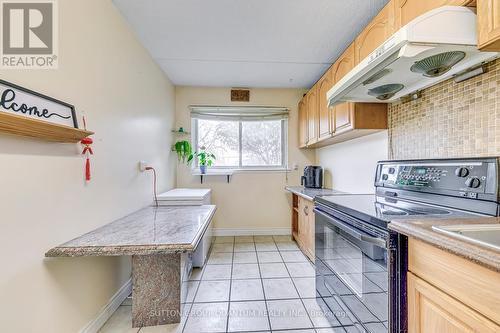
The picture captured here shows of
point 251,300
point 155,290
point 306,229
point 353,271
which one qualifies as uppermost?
point 353,271

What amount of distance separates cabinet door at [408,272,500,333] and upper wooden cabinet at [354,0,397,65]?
147cm

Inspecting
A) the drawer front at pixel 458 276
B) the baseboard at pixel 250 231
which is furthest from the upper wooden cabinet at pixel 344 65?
the baseboard at pixel 250 231

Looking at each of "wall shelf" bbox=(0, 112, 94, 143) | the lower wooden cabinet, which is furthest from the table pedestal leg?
the lower wooden cabinet

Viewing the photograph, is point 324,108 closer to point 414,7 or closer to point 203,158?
point 414,7

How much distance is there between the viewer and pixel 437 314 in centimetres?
77

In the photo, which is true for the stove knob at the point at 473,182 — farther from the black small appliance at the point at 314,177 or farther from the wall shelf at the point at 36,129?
the black small appliance at the point at 314,177

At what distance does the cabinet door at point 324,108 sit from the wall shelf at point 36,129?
2.21m

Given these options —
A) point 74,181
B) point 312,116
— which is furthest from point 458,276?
point 312,116

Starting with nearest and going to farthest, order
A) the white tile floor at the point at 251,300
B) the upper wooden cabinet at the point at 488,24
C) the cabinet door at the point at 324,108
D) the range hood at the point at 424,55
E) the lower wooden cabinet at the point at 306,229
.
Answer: the upper wooden cabinet at the point at 488,24, the range hood at the point at 424,55, the white tile floor at the point at 251,300, the cabinet door at the point at 324,108, the lower wooden cabinet at the point at 306,229

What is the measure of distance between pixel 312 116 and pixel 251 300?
2.31 m

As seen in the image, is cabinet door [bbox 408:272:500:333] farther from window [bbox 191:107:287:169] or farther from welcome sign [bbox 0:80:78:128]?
window [bbox 191:107:287:169]

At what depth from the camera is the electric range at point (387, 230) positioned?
3.17 feet

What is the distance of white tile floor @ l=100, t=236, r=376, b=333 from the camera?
5.33 ft

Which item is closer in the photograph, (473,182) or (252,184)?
(473,182)
